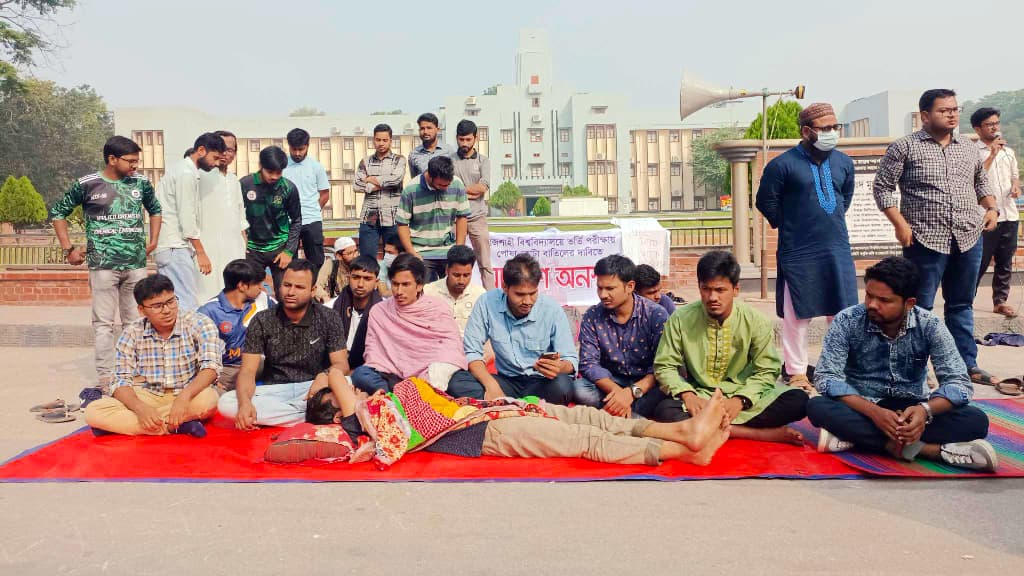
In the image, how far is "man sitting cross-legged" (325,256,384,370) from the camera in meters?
6.36

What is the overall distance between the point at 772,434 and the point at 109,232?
4.72 m

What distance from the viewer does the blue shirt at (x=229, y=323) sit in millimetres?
6355

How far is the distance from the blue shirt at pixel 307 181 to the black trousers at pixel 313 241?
252mm

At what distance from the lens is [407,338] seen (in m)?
5.98

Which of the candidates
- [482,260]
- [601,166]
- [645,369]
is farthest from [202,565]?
[601,166]

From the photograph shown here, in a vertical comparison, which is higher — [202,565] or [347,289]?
[347,289]

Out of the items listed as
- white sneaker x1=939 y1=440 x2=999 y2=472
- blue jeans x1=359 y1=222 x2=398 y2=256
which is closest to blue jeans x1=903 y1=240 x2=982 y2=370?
white sneaker x1=939 y1=440 x2=999 y2=472

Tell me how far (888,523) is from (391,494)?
2.01 metres

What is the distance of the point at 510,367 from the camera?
5.95 m

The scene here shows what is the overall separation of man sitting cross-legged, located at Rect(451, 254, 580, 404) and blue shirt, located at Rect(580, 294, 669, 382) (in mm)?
156

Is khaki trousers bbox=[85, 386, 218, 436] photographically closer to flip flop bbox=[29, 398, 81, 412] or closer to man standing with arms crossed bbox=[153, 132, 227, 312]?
flip flop bbox=[29, 398, 81, 412]

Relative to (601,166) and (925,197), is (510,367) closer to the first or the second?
(925,197)

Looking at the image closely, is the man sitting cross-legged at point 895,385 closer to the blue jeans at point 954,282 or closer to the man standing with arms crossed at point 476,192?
the blue jeans at point 954,282

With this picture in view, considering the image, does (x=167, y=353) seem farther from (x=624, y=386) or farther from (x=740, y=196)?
(x=740, y=196)
